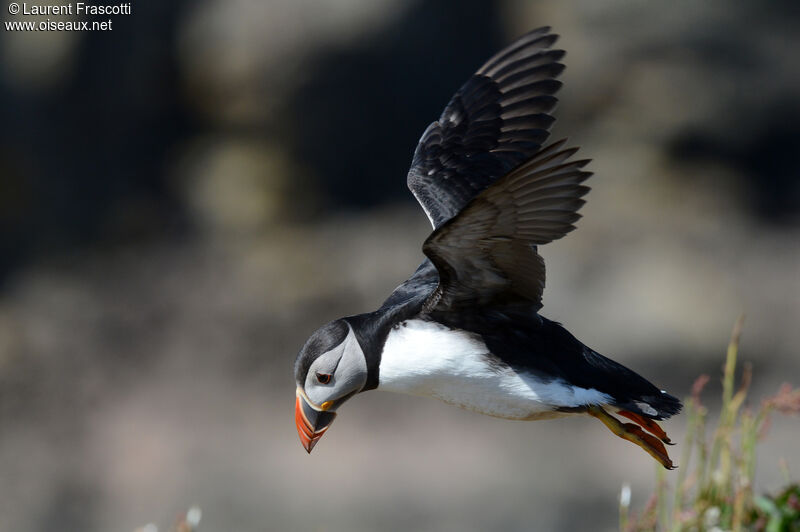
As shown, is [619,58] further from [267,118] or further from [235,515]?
[235,515]

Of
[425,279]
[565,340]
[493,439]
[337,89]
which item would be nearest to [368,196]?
[337,89]

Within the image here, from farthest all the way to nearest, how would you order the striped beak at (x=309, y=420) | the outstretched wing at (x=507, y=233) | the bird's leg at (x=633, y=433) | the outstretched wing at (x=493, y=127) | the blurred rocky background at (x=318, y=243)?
the blurred rocky background at (x=318, y=243) → the outstretched wing at (x=493, y=127) → the striped beak at (x=309, y=420) → the bird's leg at (x=633, y=433) → the outstretched wing at (x=507, y=233)

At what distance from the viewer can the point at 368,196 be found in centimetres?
757

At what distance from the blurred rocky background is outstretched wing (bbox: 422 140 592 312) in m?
4.19

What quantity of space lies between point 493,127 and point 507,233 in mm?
1145

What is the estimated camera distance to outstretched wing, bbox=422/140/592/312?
2.56 m

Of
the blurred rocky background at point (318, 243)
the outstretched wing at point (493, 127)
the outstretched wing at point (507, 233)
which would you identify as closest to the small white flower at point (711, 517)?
the outstretched wing at point (507, 233)

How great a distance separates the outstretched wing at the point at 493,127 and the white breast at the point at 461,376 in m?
0.73

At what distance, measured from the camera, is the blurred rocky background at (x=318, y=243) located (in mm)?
6961

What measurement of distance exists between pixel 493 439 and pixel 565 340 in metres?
4.16

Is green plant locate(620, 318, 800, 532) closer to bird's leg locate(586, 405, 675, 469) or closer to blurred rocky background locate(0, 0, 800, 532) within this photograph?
bird's leg locate(586, 405, 675, 469)

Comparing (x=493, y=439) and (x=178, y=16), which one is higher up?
(x=178, y=16)

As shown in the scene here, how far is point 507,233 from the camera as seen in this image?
2688 mm

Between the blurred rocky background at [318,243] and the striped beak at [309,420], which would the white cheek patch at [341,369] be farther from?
the blurred rocky background at [318,243]
